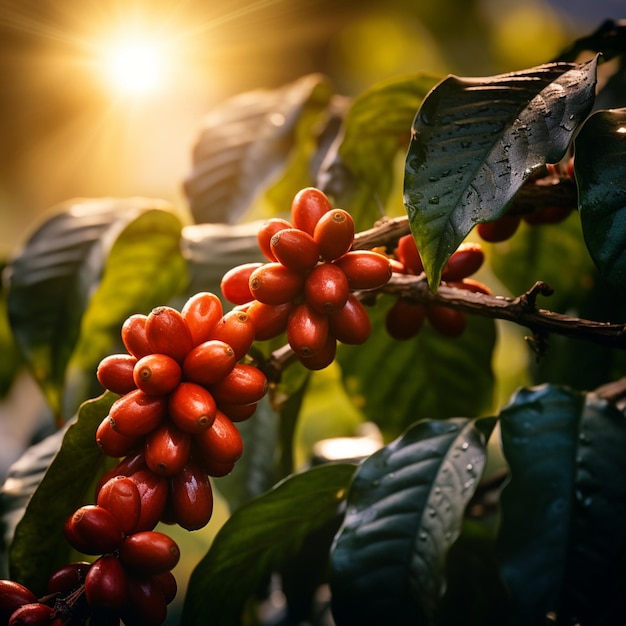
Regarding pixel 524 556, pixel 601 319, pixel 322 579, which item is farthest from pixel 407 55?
pixel 524 556

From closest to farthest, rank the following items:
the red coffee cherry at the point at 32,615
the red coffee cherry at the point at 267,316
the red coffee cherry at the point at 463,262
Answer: the red coffee cherry at the point at 32,615, the red coffee cherry at the point at 267,316, the red coffee cherry at the point at 463,262

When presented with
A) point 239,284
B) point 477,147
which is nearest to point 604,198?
point 477,147

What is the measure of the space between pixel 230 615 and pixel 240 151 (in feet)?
2.55

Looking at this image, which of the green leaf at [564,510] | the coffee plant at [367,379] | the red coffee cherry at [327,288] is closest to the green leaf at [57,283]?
the coffee plant at [367,379]

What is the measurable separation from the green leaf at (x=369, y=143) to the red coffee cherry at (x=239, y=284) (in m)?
0.31

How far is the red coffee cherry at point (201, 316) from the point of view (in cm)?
56

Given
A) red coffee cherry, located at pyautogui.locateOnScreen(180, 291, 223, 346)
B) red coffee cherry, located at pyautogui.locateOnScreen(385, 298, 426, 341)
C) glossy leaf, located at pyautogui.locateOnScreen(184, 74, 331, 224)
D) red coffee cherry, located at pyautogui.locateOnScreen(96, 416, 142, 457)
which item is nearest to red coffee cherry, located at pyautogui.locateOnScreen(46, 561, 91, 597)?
red coffee cherry, located at pyautogui.locateOnScreen(96, 416, 142, 457)

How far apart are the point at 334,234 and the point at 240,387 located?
0.51ft

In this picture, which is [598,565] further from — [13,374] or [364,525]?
[13,374]

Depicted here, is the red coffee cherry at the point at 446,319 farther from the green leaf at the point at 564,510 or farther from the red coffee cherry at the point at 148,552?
the red coffee cherry at the point at 148,552

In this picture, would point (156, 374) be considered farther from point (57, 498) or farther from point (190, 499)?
point (57, 498)

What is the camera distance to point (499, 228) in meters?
0.76

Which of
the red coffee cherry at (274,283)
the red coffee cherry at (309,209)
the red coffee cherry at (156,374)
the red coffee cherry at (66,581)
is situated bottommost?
the red coffee cherry at (66,581)

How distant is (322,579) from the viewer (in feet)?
3.43
